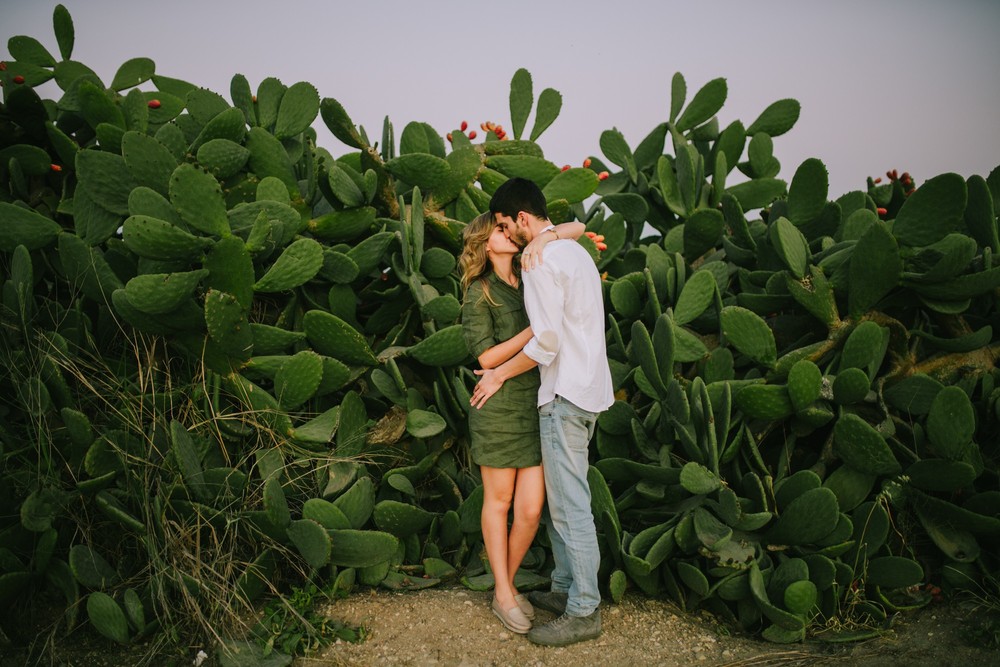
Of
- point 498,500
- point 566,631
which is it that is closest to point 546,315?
point 498,500

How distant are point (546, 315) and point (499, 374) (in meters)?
0.25

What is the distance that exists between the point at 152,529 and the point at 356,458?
67 centimetres

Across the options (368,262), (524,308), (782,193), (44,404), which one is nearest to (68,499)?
(44,404)

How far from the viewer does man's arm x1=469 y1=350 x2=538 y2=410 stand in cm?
254

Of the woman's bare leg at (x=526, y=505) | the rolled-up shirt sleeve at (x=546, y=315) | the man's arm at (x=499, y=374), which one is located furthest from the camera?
the woman's bare leg at (x=526, y=505)

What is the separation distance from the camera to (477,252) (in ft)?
8.76

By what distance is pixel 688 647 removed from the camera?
269 centimetres

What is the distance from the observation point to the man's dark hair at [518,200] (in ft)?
8.39

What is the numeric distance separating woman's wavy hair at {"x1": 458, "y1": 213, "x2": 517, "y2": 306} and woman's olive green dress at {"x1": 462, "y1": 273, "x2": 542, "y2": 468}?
2 cm

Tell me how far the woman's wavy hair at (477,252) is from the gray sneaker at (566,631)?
0.98m

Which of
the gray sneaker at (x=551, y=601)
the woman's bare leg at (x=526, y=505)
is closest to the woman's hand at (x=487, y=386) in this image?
the woman's bare leg at (x=526, y=505)

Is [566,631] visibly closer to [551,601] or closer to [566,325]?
[551,601]

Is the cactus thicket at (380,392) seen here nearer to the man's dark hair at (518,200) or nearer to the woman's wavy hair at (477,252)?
the woman's wavy hair at (477,252)

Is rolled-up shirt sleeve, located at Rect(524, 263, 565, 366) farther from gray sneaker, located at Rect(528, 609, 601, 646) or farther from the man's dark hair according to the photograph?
gray sneaker, located at Rect(528, 609, 601, 646)
